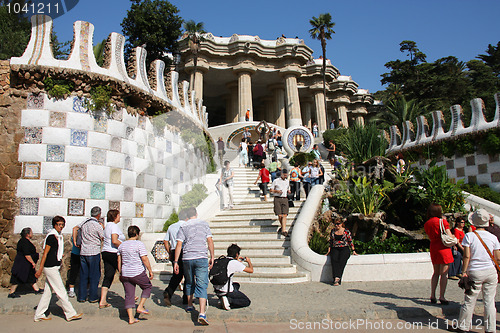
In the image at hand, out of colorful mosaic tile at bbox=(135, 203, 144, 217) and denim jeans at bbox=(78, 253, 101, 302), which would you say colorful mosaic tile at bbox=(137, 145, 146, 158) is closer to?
colorful mosaic tile at bbox=(135, 203, 144, 217)

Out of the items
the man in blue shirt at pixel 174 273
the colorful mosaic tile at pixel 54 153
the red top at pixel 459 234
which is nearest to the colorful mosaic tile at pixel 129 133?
the colorful mosaic tile at pixel 54 153

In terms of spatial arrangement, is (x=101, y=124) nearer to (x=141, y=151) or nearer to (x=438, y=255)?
(x=141, y=151)

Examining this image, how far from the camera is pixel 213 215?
467 inches

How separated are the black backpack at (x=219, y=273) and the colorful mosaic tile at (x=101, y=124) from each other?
547 cm

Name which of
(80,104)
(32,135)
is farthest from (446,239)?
(32,135)

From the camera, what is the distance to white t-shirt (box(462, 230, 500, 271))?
473 centimetres

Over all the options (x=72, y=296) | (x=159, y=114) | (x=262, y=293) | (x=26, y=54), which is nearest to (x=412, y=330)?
(x=262, y=293)

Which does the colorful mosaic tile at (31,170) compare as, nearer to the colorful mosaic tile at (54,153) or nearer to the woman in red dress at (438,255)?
the colorful mosaic tile at (54,153)

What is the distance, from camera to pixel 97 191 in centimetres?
916

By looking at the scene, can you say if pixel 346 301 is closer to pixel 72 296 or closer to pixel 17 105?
pixel 72 296

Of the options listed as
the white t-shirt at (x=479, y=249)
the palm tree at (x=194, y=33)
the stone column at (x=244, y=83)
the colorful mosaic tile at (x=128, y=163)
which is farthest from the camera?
the stone column at (x=244, y=83)

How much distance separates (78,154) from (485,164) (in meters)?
14.8

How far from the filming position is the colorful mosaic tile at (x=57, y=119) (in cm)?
895

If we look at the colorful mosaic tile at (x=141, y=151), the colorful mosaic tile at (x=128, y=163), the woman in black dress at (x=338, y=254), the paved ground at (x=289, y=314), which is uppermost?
the colorful mosaic tile at (x=141, y=151)
